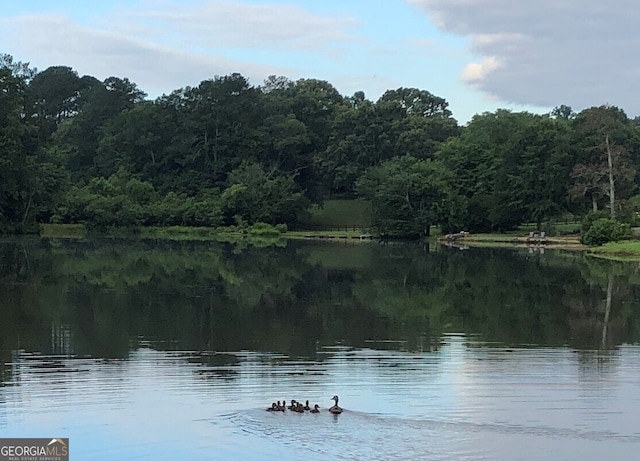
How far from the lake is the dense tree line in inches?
1287

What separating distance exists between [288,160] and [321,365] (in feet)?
259

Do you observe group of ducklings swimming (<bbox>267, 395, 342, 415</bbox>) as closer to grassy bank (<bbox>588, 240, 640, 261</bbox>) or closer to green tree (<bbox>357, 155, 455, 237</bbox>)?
grassy bank (<bbox>588, 240, 640, 261</bbox>)

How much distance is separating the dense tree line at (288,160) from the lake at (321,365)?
32.7 meters

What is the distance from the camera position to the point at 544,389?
49.5 feet

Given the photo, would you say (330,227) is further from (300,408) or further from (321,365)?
(300,408)

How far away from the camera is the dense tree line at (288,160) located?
66.4 metres

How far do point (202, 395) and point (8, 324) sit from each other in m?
8.59

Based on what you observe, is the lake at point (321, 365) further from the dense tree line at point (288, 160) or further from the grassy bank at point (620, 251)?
the dense tree line at point (288, 160)

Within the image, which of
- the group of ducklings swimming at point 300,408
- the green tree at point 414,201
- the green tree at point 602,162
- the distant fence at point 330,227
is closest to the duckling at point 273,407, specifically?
the group of ducklings swimming at point 300,408

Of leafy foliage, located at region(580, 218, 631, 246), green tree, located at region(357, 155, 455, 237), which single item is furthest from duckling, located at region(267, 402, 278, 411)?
green tree, located at region(357, 155, 455, 237)

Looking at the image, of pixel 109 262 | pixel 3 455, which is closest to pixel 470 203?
pixel 109 262

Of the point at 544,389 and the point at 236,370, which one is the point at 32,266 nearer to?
the point at 236,370

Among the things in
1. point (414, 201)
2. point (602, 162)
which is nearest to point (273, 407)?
point (602, 162)

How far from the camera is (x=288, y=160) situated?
95.1m
